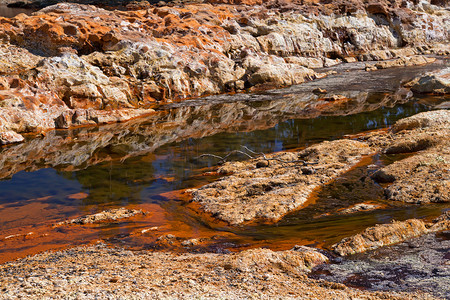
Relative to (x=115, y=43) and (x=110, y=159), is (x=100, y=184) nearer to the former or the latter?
(x=110, y=159)

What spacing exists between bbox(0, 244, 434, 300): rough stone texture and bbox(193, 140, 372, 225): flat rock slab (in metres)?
2.43

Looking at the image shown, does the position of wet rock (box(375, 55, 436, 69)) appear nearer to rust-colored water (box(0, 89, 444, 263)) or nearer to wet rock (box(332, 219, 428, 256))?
rust-colored water (box(0, 89, 444, 263))

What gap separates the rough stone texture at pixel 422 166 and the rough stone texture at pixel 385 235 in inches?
59.0

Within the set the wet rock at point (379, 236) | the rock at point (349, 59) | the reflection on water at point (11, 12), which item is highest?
the reflection on water at point (11, 12)

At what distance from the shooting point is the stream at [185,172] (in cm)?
745

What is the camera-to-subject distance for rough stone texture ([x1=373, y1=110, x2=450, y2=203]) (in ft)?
26.2

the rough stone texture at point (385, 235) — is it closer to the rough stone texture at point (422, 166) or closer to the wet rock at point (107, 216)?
the rough stone texture at point (422, 166)

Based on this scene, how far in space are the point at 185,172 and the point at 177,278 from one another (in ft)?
23.8

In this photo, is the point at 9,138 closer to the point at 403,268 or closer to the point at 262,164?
the point at 262,164

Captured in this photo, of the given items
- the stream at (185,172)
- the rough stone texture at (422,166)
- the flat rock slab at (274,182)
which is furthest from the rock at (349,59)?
the flat rock slab at (274,182)

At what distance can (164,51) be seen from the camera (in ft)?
80.4

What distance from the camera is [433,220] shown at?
21.9 feet

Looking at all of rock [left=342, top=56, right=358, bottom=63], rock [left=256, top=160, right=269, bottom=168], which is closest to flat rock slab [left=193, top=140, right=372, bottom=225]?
rock [left=256, top=160, right=269, bottom=168]

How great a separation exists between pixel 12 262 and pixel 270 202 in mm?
4706
